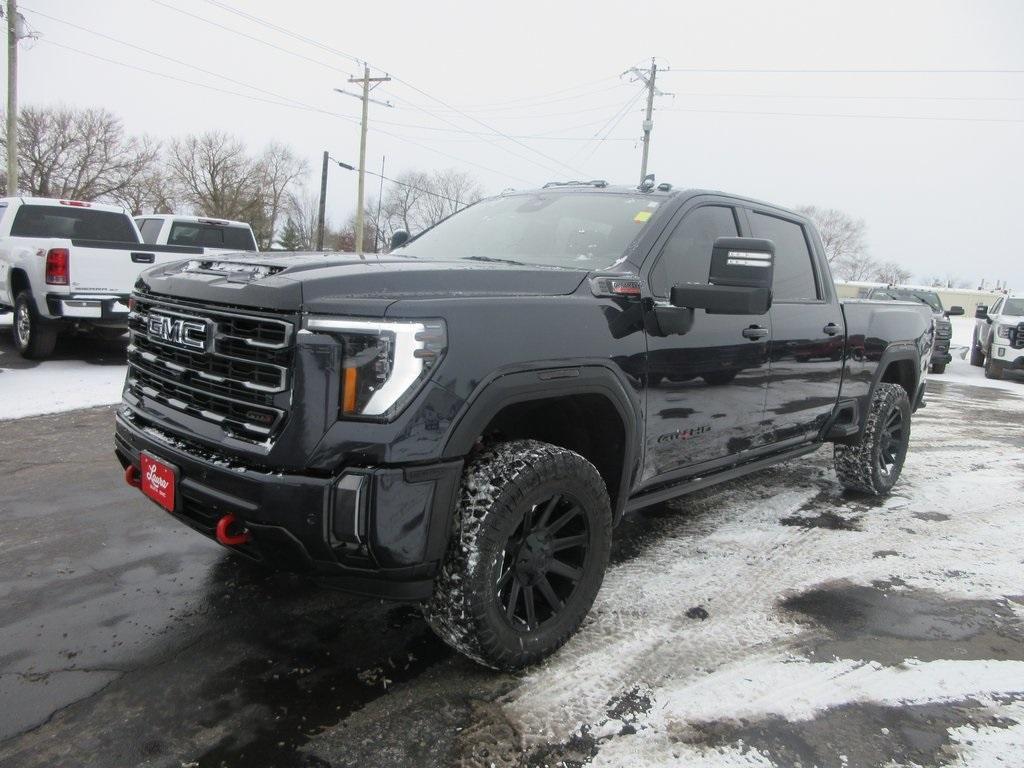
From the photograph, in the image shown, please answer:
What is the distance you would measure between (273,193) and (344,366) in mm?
73584

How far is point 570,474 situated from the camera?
261 centimetres

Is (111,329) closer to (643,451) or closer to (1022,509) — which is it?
(643,451)

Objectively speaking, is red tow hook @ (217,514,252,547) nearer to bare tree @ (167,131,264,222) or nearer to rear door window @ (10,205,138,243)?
rear door window @ (10,205,138,243)

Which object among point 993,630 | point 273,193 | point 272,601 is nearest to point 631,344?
point 272,601

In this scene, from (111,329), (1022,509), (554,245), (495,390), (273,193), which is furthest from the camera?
(273,193)

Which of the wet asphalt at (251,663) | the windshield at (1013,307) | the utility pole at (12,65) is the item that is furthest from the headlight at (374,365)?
the utility pole at (12,65)

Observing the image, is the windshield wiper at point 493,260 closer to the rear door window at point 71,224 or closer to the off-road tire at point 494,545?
the off-road tire at point 494,545

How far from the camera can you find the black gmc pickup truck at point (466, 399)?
2174 millimetres

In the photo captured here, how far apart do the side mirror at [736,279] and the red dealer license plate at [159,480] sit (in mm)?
2028

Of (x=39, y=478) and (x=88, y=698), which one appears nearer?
(x=88, y=698)

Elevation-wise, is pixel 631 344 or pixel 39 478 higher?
pixel 631 344

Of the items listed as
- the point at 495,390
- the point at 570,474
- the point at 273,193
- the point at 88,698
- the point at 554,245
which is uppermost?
the point at 273,193

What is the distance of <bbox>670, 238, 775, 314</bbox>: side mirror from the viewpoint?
2.90m

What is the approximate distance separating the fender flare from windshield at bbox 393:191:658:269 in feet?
2.07
